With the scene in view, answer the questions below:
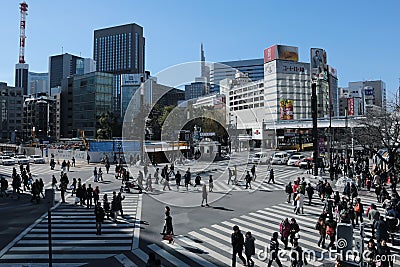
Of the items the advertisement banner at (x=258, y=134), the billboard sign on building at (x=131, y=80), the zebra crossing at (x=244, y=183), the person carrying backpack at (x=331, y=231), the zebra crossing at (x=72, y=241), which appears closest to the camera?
the zebra crossing at (x=72, y=241)

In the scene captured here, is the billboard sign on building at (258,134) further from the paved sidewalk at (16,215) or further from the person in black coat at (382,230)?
the person in black coat at (382,230)

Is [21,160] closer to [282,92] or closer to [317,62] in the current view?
[282,92]

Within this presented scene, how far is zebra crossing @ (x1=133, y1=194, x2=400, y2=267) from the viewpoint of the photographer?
11.0 metres

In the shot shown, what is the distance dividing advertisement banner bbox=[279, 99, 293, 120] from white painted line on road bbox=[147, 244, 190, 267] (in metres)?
85.3

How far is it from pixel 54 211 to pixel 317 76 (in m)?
90.3

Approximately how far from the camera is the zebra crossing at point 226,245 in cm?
1098

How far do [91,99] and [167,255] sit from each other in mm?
95709

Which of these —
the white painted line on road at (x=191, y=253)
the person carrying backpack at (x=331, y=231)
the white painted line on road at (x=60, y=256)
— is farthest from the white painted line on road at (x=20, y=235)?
the person carrying backpack at (x=331, y=231)

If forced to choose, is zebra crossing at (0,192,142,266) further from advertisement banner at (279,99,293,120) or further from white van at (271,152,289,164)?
advertisement banner at (279,99,293,120)

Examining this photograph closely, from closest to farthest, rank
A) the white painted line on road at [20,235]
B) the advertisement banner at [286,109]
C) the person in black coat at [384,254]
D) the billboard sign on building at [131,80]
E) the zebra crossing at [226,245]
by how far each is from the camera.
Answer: the person in black coat at [384,254] < the zebra crossing at [226,245] < the white painted line on road at [20,235] < the advertisement banner at [286,109] < the billboard sign on building at [131,80]

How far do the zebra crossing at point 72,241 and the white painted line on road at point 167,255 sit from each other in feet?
3.26

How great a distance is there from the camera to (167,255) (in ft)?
37.3

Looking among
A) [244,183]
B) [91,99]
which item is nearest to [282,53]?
[91,99]

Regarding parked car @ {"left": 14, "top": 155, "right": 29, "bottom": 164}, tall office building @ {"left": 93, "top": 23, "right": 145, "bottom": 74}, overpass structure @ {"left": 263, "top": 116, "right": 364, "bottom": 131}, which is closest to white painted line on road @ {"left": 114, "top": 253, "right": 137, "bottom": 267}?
parked car @ {"left": 14, "top": 155, "right": 29, "bottom": 164}
